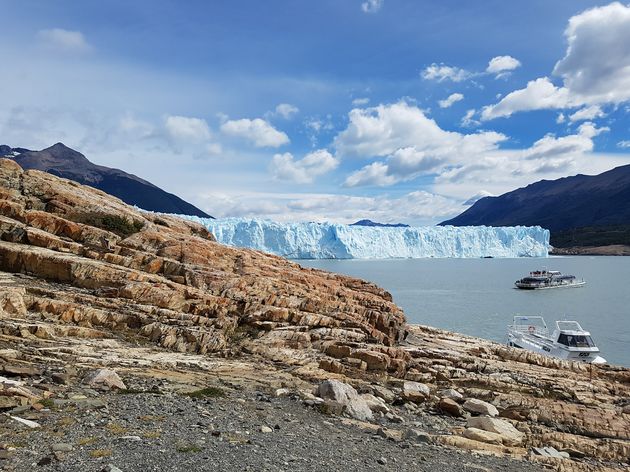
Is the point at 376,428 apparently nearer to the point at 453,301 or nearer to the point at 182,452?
the point at 182,452

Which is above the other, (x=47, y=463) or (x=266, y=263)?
(x=266, y=263)

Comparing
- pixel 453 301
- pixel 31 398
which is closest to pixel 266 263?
pixel 31 398

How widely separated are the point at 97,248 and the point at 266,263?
1009 centimetres

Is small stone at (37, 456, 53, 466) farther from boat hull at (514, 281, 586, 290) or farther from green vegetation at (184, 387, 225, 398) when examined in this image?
boat hull at (514, 281, 586, 290)

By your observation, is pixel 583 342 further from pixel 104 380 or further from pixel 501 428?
pixel 104 380

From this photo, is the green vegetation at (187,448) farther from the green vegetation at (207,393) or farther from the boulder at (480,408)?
the boulder at (480,408)

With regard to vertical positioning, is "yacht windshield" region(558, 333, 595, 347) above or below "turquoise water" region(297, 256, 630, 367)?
above

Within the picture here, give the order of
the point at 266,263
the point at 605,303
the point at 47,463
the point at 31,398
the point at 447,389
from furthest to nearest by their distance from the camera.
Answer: the point at 605,303, the point at 266,263, the point at 447,389, the point at 31,398, the point at 47,463

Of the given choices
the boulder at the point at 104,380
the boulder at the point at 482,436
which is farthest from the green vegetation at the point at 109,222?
the boulder at the point at 482,436

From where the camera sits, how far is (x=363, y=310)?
2853 cm

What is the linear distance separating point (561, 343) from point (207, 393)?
3221 centimetres

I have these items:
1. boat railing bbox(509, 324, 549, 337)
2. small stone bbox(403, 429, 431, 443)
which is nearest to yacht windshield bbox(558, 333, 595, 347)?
boat railing bbox(509, 324, 549, 337)

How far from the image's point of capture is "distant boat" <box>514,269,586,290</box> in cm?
9038

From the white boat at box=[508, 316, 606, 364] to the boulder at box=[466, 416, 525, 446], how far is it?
20254mm
